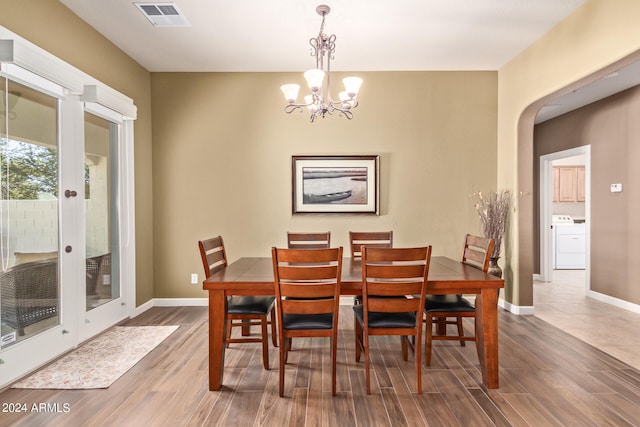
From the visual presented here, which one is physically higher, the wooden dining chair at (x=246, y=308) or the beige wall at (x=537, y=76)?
the beige wall at (x=537, y=76)

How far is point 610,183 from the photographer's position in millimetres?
4750

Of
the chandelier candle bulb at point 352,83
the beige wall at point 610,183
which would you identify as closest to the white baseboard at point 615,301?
the beige wall at point 610,183

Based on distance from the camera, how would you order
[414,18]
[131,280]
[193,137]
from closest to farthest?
[414,18]
[131,280]
[193,137]

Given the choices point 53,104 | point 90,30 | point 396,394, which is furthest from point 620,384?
point 90,30

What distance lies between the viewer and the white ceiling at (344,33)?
3.06m

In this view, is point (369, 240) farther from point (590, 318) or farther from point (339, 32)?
point (590, 318)

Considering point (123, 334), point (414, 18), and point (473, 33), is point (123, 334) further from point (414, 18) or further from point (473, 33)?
point (473, 33)

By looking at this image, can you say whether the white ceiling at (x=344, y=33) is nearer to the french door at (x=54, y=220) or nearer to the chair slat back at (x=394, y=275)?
the french door at (x=54, y=220)

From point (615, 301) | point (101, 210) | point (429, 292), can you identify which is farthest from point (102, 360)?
point (615, 301)

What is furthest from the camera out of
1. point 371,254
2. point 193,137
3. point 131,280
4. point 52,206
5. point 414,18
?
point 193,137

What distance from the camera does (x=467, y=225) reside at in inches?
180

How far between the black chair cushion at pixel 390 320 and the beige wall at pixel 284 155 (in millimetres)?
2088

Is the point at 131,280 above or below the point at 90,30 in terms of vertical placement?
below

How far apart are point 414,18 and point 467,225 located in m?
2.52
